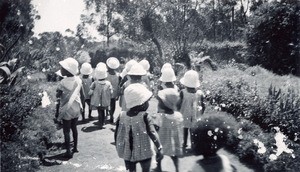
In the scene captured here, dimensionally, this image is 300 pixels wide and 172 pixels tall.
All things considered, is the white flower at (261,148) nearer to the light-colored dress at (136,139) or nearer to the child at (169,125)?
the child at (169,125)

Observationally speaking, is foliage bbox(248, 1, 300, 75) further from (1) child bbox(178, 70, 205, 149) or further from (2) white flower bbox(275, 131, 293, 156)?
(2) white flower bbox(275, 131, 293, 156)

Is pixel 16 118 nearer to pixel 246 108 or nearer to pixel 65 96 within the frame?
pixel 65 96

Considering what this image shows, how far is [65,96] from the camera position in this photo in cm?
652

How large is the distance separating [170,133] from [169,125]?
0.44 ft

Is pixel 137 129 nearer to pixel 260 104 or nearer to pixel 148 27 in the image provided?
pixel 260 104

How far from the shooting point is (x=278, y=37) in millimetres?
19984

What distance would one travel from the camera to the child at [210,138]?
655cm

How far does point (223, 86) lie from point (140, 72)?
550cm

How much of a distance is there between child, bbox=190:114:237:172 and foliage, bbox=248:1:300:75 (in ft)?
43.1

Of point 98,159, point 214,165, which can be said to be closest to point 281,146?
point 214,165

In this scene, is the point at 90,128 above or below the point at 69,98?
below

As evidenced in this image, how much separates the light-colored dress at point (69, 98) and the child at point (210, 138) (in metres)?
2.33

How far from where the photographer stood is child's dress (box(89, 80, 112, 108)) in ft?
30.1

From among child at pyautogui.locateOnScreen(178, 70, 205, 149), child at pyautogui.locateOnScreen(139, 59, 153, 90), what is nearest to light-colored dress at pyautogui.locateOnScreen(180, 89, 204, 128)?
child at pyautogui.locateOnScreen(178, 70, 205, 149)
